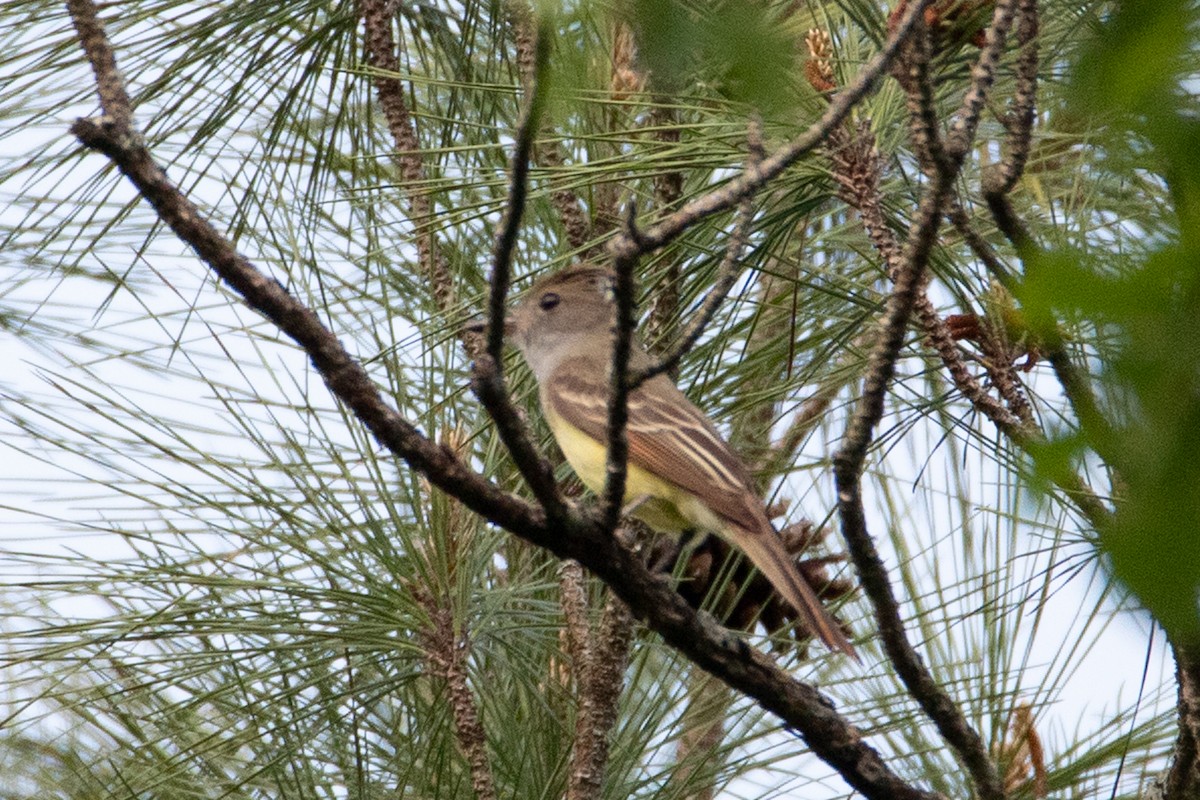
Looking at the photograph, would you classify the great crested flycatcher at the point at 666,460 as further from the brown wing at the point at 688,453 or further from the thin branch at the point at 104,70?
the thin branch at the point at 104,70

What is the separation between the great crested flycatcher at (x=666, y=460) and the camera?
3.40 m

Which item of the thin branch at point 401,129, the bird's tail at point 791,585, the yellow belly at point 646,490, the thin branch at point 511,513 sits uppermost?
the thin branch at point 401,129

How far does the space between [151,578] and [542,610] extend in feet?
3.40

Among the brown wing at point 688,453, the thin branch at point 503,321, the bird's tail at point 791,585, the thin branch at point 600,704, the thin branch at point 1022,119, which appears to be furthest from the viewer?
the brown wing at point 688,453

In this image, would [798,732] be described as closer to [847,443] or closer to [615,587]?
[615,587]

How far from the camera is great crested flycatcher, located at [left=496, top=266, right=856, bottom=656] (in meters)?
3.40

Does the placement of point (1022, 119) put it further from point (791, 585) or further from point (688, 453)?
point (688, 453)

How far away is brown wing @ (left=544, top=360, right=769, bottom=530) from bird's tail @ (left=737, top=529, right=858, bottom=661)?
0.04 meters

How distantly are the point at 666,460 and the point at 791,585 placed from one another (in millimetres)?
489

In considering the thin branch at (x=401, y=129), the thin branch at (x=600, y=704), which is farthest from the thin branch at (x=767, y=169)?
the thin branch at (x=401, y=129)

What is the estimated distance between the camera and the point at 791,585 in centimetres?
322

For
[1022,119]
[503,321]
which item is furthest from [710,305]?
[1022,119]

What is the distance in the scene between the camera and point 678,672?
3.67 meters

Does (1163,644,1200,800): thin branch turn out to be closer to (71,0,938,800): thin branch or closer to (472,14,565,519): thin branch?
(71,0,938,800): thin branch
